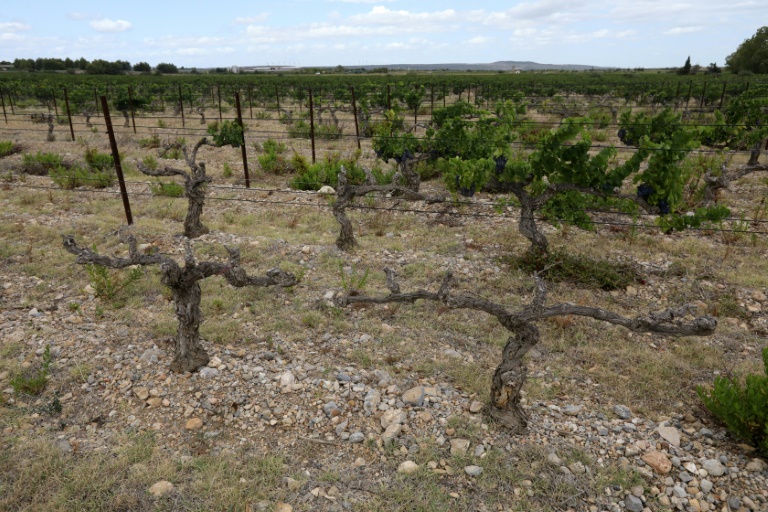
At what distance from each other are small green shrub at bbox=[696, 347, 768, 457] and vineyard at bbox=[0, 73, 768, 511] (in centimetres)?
4

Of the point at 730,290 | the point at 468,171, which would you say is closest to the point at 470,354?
the point at 468,171

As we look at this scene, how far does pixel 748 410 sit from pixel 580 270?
3.76 metres

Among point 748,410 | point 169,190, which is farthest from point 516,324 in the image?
point 169,190

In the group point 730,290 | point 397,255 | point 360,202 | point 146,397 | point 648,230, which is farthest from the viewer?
point 360,202

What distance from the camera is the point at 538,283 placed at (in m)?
4.38

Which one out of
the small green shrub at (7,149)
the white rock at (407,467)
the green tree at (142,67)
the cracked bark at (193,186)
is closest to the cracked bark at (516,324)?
the white rock at (407,467)

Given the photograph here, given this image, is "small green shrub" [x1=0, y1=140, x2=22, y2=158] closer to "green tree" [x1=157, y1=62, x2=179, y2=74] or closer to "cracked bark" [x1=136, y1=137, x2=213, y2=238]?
"cracked bark" [x1=136, y1=137, x2=213, y2=238]

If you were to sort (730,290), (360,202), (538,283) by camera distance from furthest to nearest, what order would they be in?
(360,202) → (730,290) → (538,283)

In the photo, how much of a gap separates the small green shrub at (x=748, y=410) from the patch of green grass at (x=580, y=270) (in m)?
3.20

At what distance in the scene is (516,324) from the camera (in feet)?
15.0

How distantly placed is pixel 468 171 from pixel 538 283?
3454 millimetres

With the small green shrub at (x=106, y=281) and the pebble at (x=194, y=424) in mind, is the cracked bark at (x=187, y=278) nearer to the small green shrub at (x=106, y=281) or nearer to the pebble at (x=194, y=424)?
the pebble at (x=194, y=424)

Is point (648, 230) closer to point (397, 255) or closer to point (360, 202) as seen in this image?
point (397, 255)

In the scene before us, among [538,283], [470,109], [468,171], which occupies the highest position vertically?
[470,109]
